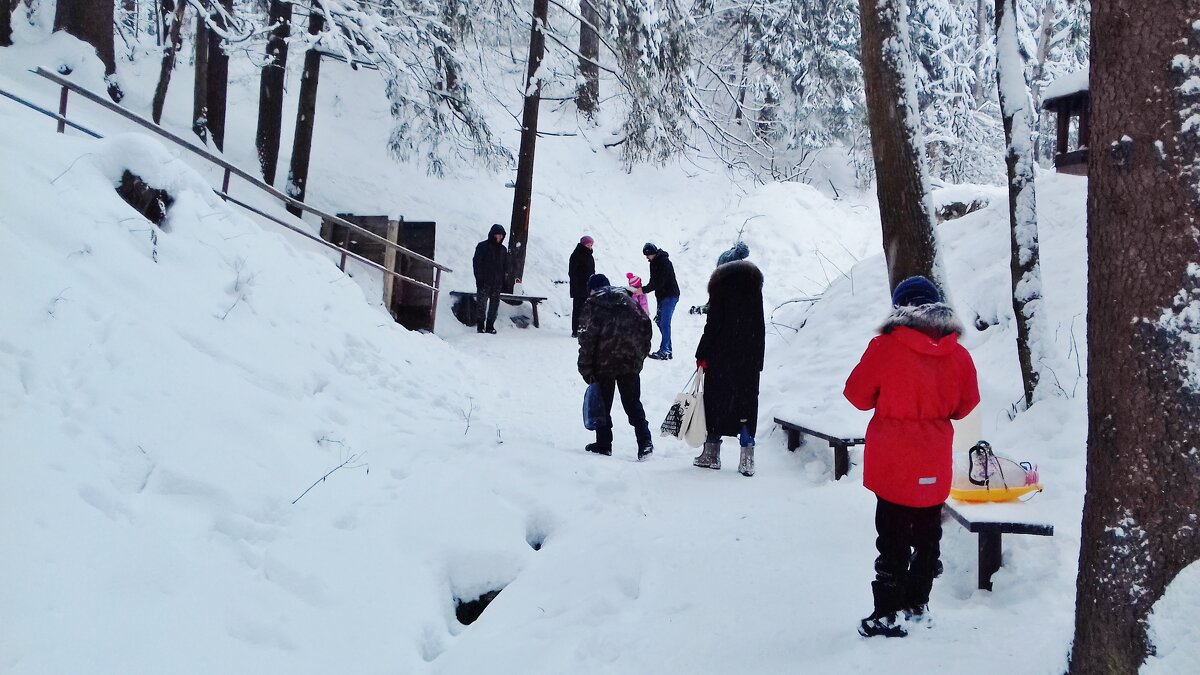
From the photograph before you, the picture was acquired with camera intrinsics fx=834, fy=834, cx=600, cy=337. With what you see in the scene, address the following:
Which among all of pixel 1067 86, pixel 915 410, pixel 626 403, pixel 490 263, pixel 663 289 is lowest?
pixel 626 403

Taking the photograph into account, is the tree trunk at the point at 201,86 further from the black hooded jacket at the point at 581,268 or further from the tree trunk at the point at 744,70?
the tree trunk at the point at 744,70

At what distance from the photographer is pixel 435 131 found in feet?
43.9

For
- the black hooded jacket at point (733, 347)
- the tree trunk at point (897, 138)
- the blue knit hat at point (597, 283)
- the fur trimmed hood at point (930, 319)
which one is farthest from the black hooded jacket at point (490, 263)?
the fur trimmed hood at point (930, 319)

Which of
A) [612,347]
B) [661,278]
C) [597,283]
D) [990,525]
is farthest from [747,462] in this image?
[661,278]

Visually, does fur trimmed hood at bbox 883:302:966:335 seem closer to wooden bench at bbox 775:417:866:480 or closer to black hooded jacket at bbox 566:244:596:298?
wooden bench at bbox 775:417:866:480

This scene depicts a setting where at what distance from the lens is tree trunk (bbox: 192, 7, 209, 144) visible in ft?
41.8

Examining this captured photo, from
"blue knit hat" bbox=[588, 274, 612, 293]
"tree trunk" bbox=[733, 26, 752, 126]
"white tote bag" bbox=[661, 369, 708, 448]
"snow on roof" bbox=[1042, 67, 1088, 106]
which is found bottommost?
"white tote bag" bbox=[661, 369, 708, 448]

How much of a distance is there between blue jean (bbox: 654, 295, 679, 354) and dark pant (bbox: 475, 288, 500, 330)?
2613 millimetres

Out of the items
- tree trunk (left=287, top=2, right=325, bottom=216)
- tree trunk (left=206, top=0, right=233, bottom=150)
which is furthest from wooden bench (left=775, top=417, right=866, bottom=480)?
tree trunk (left=206, top=0, right=233, bottom=150)

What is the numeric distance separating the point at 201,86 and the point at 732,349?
10963mm

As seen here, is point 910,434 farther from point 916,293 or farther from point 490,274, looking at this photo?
point 490,274

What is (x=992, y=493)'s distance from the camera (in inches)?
160

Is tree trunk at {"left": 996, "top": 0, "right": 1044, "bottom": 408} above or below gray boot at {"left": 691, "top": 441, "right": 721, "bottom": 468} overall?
above

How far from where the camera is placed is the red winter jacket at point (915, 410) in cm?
332
